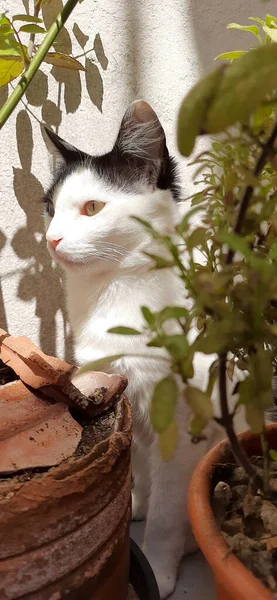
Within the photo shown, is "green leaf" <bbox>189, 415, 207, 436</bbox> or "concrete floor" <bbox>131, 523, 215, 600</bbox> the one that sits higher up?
"green leaf" <bbox>189, 415, 207, 436</bbox>

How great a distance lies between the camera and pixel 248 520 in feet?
1.54

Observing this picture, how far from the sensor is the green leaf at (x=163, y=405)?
0.87 feet

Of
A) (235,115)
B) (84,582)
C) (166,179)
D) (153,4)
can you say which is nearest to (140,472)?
(84,582)

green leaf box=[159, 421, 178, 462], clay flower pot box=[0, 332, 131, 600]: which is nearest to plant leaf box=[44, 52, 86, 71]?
clay flower pot box=[0, 332, 131, 600]

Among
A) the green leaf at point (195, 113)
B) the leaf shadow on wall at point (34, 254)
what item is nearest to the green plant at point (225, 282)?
the green leaf at point (195, 113)

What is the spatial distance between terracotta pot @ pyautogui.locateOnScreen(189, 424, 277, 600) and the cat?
17 centimetres

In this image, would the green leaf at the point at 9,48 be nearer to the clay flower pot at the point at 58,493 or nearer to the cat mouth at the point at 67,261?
the cat mouth at the point at 67,261

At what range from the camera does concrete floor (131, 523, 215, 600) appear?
2.41 feet

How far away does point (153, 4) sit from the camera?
96cm

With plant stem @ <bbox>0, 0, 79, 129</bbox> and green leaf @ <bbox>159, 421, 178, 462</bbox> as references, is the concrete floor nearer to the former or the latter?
green leaf @ <bbox>159, 421, 178, 462</bbox>

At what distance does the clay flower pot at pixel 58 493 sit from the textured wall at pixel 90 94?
43 centimetres

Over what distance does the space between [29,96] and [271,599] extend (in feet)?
2.79

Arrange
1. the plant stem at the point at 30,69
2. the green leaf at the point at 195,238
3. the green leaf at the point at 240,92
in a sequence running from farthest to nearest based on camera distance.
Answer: the plant stem at the point at 30,69 → the green leaf at the point at 195,238 → the green leaf at the point at 240,92

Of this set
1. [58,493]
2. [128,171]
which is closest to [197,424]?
[58,493]
